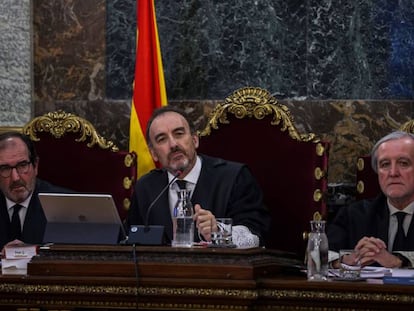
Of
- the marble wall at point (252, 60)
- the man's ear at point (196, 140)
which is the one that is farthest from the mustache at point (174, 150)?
the marble wall at point (252, 60)

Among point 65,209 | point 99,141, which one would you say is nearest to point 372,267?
point 65,209

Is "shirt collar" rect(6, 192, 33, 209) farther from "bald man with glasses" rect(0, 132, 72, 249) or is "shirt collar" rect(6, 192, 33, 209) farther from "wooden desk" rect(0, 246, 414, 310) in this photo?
"wooden desk" rect(0, 246, 414, 310)

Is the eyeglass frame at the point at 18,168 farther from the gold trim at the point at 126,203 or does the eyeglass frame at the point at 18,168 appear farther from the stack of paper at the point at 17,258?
the stack of paper at the point at 17,258

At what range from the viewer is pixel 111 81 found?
5.66 metres

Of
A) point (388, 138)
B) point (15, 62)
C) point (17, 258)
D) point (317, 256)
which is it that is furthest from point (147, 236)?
point (15, 62)

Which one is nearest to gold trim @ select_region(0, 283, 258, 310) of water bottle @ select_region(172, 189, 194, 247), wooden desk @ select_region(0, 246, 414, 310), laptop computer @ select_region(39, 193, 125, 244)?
wooden desk @ select_region(0, 246, 414, 310)

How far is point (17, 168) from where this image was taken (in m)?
4.80

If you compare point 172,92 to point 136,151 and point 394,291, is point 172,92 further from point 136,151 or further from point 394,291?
point 394,291

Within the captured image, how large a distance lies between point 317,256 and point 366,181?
150 centimetres

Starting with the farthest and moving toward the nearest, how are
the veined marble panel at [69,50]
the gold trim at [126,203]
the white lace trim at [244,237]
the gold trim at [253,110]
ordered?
the veined marble panel at [69,50], the gold trim at [126,203], the gold trim at [253,110], the white lace trim at [244,237]

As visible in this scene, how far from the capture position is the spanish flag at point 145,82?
17.6 ft

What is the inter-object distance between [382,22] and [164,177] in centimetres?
155

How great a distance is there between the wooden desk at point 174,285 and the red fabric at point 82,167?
1.73 meters

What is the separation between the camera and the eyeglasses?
4.80 metres
